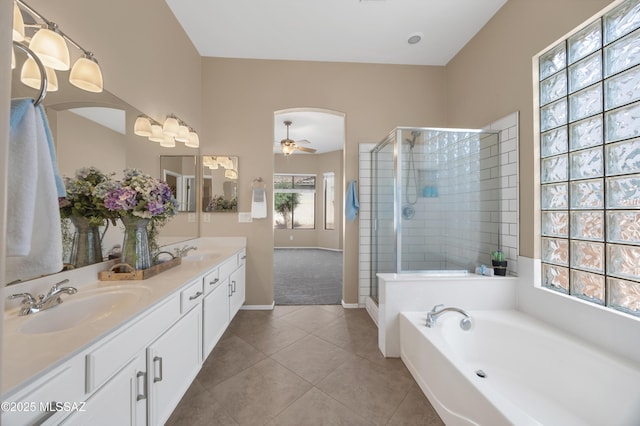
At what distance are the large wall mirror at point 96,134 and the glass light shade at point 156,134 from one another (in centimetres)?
5

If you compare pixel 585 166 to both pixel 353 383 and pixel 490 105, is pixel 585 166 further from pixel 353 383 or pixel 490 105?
pixel 353 383

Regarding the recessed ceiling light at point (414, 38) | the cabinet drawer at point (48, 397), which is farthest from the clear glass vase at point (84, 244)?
the recessed ceiling light at point (414, 38)

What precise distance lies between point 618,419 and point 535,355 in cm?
40

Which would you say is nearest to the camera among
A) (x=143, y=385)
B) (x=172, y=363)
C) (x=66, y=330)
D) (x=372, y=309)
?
(x=66, y=330)

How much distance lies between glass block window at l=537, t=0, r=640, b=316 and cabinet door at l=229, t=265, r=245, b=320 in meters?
2.59

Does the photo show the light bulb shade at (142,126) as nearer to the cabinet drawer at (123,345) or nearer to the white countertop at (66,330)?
the white countertop at (66,330)

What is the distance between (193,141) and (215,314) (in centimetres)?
179

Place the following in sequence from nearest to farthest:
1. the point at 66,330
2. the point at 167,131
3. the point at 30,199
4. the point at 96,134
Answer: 1. the point at 30,199
2. the point at 66,330
3. the point at 96,134
4. the point at 167,131

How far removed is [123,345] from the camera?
3.10ft

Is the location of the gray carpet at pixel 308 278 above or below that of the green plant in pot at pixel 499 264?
below

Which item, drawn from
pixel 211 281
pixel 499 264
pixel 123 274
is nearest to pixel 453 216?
pixel 499 264

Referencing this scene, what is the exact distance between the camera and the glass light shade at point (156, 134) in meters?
1.96

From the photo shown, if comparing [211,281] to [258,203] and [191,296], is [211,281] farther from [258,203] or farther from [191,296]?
[258,203]

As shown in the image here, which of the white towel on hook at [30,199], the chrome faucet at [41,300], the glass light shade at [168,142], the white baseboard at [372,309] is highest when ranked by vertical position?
the glass light shade at [168,142]
